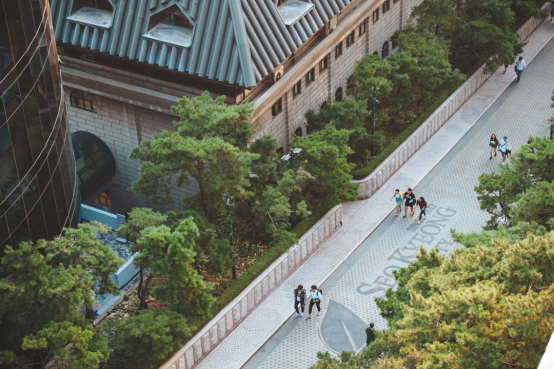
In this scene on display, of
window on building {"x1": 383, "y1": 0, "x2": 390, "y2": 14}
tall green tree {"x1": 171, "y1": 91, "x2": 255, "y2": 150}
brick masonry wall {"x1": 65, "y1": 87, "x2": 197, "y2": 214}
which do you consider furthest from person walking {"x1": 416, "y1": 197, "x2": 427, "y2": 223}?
window on building {"x1": 383, "y1": 0, "x2": 390, "y2": 14}

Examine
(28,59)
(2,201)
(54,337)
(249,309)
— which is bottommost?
(249,309)

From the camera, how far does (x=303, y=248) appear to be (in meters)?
41.5

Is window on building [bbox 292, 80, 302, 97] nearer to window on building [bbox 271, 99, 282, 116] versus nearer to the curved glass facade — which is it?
window on building [bbox 271, 99, 282, 116]

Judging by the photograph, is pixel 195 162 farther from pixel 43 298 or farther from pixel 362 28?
pixel 362 28

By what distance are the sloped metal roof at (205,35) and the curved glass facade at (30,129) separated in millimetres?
7075

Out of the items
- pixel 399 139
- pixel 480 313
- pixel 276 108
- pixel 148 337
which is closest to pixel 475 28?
pixel 399 139

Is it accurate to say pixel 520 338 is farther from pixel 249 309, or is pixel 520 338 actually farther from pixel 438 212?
pixel 438 212

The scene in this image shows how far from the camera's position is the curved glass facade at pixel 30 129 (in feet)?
99.0

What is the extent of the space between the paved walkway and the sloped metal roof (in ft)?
33.5

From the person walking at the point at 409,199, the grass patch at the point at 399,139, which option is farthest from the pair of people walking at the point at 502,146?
the person walking at the point at 409,199

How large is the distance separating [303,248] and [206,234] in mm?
7326

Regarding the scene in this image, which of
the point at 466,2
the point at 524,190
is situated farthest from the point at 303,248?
the point at 466,2

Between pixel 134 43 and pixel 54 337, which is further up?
pixel 134 43

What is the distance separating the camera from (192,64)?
41.0 m
